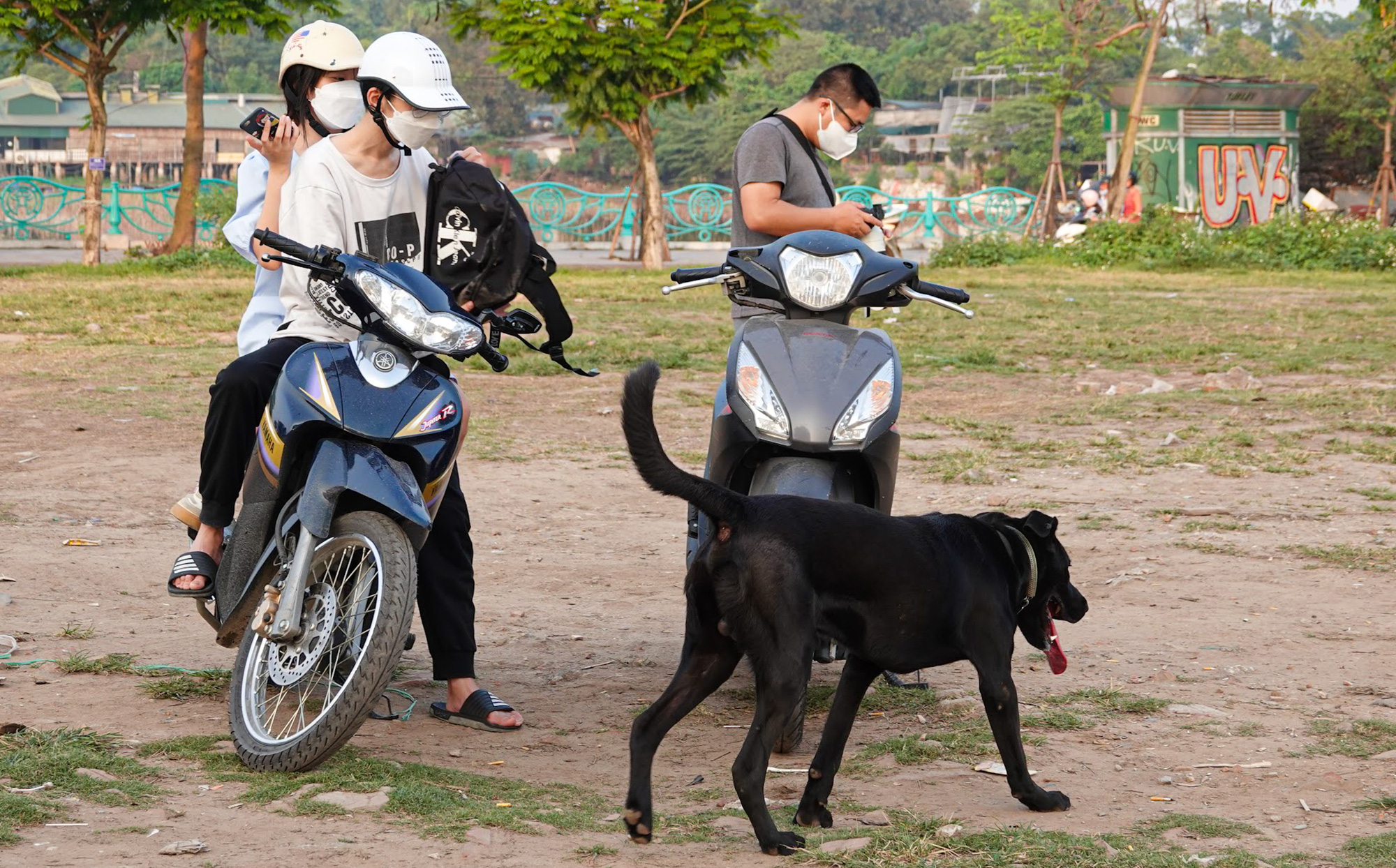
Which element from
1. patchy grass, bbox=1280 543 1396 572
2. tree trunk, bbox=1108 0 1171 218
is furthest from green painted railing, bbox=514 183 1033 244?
patchy grass, bbox=1280 543 1396 572

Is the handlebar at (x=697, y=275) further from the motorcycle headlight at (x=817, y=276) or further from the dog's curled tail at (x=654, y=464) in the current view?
the dog's curled tail at (x=654, y=464)

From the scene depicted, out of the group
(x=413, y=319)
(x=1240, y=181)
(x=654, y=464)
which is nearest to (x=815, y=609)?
(x=654, y=464)

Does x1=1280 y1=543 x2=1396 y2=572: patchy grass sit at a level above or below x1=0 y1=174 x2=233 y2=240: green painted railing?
below

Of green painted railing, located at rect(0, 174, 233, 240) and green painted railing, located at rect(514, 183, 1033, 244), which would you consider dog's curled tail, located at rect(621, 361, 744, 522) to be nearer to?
green painted railing, located at rect(514, 183, 1033, 244)

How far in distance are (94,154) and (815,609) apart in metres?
21.1

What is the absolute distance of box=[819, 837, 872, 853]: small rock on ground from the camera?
3.20m

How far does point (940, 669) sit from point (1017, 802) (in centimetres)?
129

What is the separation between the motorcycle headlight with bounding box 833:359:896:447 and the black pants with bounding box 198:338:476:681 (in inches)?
41.2

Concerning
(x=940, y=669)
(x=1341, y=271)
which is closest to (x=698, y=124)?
(x=1341, y=271)

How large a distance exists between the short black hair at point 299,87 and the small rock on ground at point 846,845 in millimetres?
2536

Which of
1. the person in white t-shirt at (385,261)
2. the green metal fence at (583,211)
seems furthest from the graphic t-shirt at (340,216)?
the green metal fence at (583,211)

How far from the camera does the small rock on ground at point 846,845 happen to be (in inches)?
126

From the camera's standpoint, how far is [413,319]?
3.71 metres

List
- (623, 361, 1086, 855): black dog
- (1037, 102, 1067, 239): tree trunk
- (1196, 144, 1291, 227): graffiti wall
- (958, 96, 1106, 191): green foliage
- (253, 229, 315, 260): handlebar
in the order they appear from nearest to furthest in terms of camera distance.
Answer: (623, 361, 1086, 855): black dog < (253, 229, 315, 260): handlebar < (1196, 144, 1291, 227): graffiti wall < (1037, 102, 1067, 239): tree trunk < (958, 96, 1106, 191): green foliage
